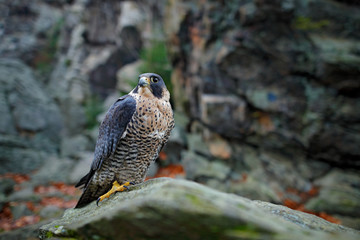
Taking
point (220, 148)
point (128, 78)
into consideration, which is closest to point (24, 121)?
point (128, 78)

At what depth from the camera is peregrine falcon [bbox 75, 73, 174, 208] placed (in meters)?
2.15

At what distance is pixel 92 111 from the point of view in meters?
7.73

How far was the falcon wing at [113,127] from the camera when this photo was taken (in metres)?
2.16

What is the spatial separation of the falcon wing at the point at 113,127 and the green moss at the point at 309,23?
4.54 meters

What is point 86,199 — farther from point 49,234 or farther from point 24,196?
point 24,196

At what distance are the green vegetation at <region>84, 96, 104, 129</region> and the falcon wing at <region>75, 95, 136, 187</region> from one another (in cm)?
552

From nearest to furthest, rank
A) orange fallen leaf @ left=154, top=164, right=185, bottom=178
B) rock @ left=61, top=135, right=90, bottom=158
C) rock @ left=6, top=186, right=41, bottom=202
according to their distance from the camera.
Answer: rock @ left=6, top=186, right=41, bottom=202 → orange fallen leaf @ left=154, top=164, right=185, bottom=178 → rock @ left=61, top=135, right=90, bottom=158

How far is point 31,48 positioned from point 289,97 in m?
7.69

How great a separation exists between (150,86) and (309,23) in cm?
451

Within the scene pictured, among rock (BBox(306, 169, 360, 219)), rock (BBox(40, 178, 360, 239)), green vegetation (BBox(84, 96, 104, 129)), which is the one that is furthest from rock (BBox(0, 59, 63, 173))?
rock (BBox(306, 169, 360, 219))

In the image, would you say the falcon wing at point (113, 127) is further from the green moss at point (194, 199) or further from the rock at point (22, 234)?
the rock at point (22, 234)

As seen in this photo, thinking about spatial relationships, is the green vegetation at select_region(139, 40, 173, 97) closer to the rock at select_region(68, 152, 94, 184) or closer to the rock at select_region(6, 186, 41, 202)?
the rock at select_region(68, 152, 94, 184)

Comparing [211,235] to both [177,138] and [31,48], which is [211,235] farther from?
[31,48]

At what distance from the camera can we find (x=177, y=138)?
234 inches
